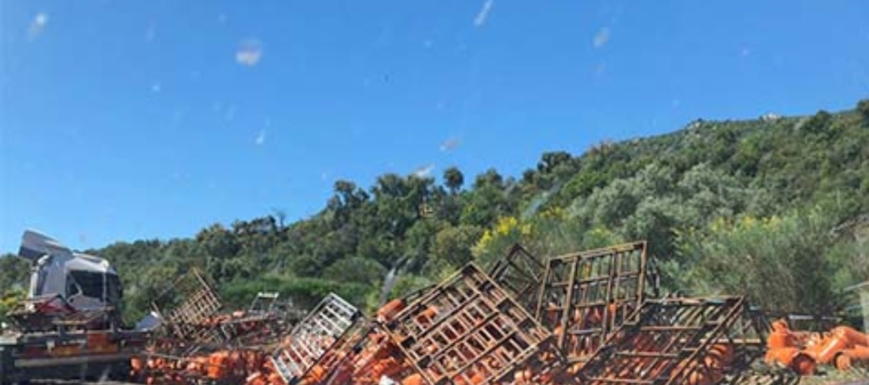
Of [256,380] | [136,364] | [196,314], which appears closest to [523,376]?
[256,380]

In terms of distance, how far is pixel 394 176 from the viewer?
3009 inches

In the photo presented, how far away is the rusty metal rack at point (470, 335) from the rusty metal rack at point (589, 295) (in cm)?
38

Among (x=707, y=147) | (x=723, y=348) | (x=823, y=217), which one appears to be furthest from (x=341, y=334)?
(x=707, y=147)

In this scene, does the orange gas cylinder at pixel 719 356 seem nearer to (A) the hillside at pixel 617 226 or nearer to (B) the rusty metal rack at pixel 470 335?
(B) the rusty metal rack at pixel 470 335

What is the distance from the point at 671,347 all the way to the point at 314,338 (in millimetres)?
4692

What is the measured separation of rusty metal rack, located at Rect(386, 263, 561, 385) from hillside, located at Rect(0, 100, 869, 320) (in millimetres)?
8969

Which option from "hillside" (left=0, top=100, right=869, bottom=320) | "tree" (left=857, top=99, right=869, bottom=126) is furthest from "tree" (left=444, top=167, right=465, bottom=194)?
"tree" (left=857, top=99, right=869, bottom=126)

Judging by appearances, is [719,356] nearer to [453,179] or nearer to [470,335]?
[470,335]

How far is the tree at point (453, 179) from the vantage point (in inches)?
3068

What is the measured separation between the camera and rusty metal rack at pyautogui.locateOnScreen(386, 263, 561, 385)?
7.52 meters

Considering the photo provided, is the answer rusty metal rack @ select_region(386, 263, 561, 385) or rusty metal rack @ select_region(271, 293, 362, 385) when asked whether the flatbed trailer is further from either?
rusty metal rack @ select_region(386, 263, 561, 385)

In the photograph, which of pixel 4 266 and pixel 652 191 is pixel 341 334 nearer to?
pixel 652 191

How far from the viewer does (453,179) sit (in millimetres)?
79000

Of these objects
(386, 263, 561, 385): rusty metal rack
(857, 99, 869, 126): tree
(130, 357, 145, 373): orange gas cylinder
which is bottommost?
(386, 263, 561, 385): rusty metal rack
